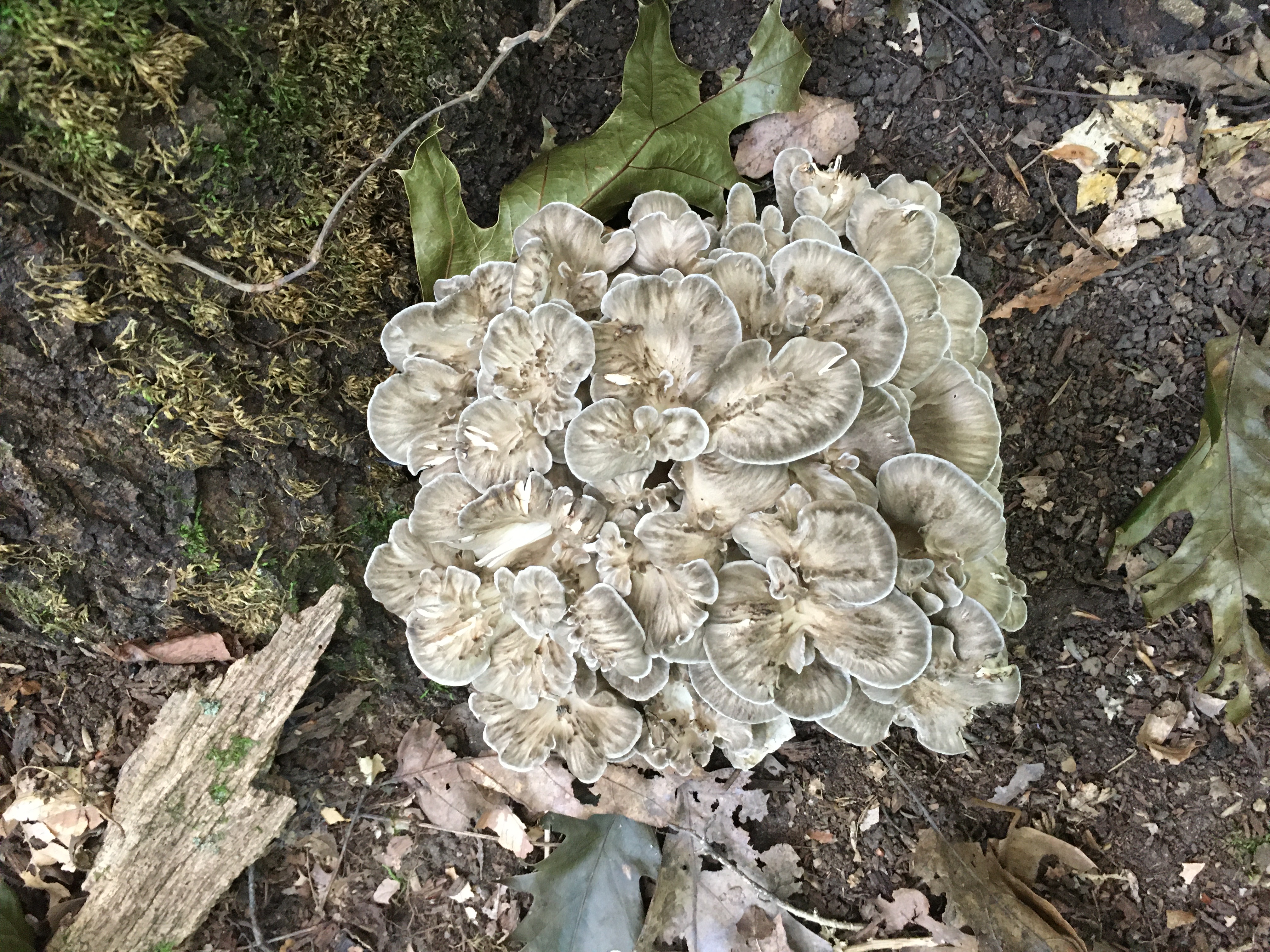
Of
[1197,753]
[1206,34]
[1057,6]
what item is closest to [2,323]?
[1057,6]

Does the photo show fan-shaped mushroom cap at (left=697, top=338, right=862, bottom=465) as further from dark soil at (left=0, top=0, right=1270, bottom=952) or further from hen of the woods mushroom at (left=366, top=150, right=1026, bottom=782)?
dark soil at (left=0, top=0, right=1270, bottom=952)

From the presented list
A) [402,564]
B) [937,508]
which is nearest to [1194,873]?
[937,508]

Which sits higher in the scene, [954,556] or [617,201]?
[617,201]

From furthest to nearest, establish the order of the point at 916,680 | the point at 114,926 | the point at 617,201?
1. the point at 114,926
2. the point at 617,201
3. the point at 916,680

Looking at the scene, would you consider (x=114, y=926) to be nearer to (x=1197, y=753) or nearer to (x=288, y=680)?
(x=288, y=680)

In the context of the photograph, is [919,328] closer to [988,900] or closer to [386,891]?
[988,900]

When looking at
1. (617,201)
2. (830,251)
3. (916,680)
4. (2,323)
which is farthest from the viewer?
(617,201)

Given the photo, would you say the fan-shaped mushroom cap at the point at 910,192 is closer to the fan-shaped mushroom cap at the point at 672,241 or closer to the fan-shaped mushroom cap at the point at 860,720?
the fan-shaped mushroom cap at the point at 672,241

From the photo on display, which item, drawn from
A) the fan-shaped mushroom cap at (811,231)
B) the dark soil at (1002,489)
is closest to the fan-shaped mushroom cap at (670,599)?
the fan-shaped mushroom cap at (811,231)
